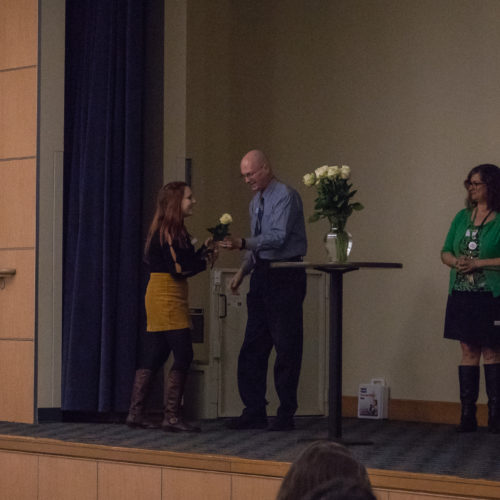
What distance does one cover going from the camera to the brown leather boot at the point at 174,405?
4.91 meters

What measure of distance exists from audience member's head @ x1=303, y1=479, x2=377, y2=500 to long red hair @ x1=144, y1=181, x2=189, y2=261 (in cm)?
372

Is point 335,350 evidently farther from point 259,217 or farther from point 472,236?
point 472,236

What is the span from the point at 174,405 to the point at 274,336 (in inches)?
25.9

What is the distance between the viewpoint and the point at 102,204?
5527 mm

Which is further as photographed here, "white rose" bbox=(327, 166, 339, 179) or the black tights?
the black tights

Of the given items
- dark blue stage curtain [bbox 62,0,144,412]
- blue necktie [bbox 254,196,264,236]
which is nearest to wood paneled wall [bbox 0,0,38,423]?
dark blue stage curtain [bbox 62,0,144,412]

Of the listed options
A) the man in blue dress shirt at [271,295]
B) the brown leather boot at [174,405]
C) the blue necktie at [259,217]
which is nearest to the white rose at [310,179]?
the man in blue dress shirt at [271,295]

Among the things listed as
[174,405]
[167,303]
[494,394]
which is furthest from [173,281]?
[494,394]

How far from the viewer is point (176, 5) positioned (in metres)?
5.78

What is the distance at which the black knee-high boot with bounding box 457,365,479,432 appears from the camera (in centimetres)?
500

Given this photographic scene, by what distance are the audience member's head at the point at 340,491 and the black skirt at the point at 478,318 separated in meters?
3.86

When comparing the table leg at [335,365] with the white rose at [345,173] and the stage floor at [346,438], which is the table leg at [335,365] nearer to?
the stage floor at [346,438]

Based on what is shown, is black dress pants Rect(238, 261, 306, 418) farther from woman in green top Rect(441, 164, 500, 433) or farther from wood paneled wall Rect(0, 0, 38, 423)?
wood paneled wall Rect(0, 0, 38, 423)

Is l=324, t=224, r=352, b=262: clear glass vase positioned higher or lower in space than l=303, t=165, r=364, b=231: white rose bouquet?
lower
